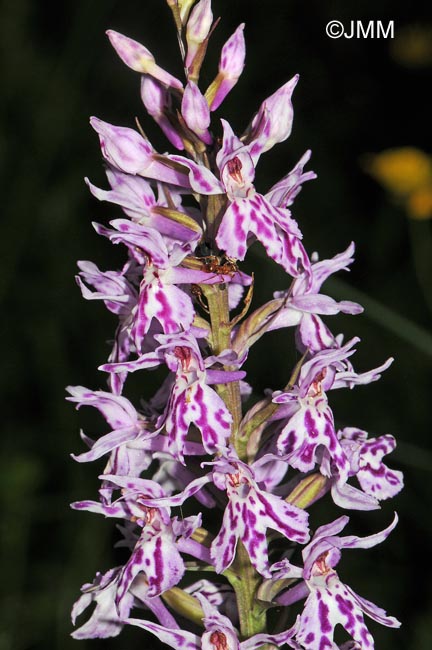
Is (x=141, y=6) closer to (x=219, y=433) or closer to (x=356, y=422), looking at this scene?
(x=356, y=422)

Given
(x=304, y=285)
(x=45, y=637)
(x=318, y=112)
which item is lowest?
(x=45, y=637)

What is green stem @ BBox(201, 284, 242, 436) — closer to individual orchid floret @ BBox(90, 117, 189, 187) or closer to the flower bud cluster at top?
the flower bud cluster at top

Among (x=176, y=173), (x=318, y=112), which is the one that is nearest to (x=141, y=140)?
(x=176, y=173)

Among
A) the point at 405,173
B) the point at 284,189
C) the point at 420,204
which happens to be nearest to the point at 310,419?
the point at 284,189

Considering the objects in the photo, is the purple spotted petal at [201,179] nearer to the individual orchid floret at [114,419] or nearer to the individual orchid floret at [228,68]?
the individual orchid floret at [228,68]

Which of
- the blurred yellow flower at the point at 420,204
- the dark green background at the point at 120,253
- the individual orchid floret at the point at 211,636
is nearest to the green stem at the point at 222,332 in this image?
the individual orchid floret at the point at 211,636

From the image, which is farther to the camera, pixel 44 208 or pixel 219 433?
pixel 44 208
